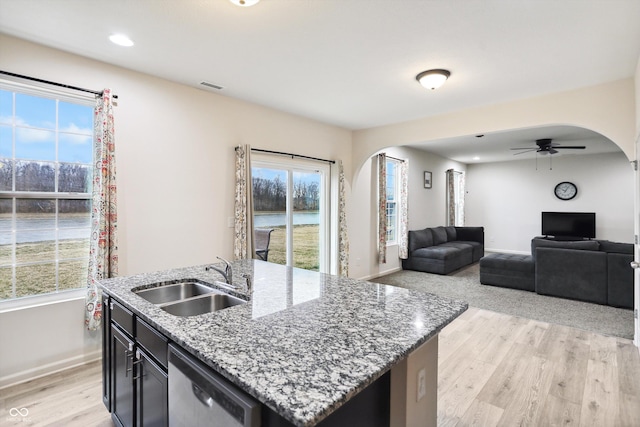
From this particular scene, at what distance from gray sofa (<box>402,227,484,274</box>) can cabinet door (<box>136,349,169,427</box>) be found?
5.87 metres

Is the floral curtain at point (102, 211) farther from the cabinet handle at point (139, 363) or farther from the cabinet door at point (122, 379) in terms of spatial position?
the cabinet handle at point (139, 363)

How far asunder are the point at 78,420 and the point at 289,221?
3.17 metres

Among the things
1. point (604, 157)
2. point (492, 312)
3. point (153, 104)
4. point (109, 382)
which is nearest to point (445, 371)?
point (492, 312)

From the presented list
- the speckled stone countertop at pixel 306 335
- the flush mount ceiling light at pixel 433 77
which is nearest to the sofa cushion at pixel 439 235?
the flush mount ceiling light at pixel 433 77

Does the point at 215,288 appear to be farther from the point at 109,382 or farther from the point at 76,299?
the point at 76,299

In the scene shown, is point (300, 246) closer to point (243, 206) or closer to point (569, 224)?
point (243, 206)

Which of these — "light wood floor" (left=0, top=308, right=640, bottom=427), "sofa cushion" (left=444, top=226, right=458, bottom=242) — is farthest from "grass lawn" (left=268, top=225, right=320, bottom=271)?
"sofa cushion" (left=444, top=226, right=458, bottom=242)

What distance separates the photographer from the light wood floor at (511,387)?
2184mm

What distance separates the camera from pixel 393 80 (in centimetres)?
338

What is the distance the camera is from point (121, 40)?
101 inches

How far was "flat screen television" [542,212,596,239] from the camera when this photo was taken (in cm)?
781

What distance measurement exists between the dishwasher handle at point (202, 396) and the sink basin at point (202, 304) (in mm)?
695

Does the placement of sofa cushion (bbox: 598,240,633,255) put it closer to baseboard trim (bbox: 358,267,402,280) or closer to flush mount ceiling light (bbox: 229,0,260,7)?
baseboard trim (bbox: 358,267,402,280)

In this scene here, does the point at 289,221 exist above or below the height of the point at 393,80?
below
